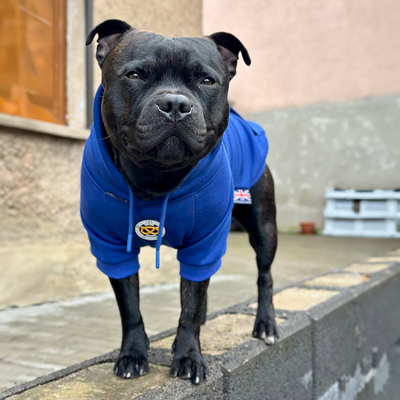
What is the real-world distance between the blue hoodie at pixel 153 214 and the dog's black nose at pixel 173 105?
0.31 meters

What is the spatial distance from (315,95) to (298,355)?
32.8 feet

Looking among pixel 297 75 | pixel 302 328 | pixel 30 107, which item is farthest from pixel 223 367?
pixel 297 75

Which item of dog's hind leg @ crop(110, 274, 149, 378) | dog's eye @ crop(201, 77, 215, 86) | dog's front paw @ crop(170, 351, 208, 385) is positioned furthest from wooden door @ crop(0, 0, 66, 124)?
dog's front paw @ crop(170, 351, 208, 385)

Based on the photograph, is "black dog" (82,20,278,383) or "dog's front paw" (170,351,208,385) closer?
"black dog" (82,20,278,383)

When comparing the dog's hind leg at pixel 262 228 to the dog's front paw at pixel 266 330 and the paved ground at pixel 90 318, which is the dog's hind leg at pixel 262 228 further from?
the paved ground at pixel 90 318

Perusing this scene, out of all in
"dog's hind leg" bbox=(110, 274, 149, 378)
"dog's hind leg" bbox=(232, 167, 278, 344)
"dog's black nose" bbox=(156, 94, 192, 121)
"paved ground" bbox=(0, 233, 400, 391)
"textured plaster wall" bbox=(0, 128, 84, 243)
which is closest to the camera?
"dog's black nose" bbox=(156, 94, 192, 121)

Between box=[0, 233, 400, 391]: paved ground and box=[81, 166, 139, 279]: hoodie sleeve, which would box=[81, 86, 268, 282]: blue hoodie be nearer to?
box=[81, 166, 139, 279]: hoodie sleeve

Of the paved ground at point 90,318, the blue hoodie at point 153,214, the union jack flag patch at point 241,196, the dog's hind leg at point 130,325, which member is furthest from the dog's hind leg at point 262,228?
the paved ground at point 90,318

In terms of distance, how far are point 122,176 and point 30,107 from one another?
7.71 ft

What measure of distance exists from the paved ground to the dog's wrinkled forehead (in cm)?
150

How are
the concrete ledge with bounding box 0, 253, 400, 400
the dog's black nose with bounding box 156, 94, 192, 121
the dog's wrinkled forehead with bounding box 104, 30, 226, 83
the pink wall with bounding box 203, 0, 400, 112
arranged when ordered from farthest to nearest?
the pink wall with bounding box 203, 0, 400, 112, the concrete ledge with bounding box 0, 253, 400, 400, the dog's wrinkled forehead with bounding box 104, 30, 226, 83, the dog's black nose with bounding box 156, 94, 192, 121

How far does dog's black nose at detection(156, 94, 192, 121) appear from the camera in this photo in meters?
1.41

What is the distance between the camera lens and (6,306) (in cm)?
339

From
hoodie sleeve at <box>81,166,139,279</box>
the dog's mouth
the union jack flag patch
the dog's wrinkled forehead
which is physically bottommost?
hoodie sleeve at <box>81,166,139,279</box>
